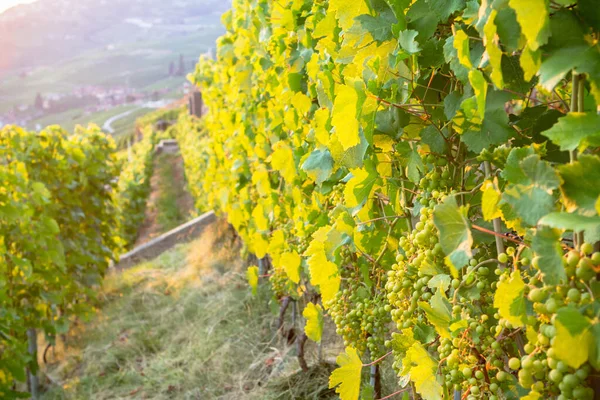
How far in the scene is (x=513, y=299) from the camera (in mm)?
820

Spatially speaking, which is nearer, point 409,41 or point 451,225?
point 451,225

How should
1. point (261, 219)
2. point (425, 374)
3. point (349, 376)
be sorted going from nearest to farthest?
point (425, 374)
point (349, 376)
point (261, 219)

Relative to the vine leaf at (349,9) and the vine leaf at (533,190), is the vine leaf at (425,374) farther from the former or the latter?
the vine leaf at (349,9)

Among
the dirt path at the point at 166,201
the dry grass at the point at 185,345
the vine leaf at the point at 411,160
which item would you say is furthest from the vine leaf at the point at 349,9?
the dirt path at the point at 166,201

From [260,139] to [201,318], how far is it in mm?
2083

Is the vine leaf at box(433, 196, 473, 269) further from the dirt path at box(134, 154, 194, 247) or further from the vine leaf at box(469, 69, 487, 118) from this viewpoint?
the dirt path at box(134, 154, 194, 247)

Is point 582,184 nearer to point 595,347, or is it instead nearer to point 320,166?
point 595,347

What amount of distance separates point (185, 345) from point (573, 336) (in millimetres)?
4165

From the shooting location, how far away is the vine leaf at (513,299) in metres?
0.82

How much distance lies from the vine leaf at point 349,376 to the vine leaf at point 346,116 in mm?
610

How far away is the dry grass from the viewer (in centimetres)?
340

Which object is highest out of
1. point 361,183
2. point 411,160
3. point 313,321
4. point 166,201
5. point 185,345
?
point 411,160

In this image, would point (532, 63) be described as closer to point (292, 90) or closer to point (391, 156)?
point (391, 156)

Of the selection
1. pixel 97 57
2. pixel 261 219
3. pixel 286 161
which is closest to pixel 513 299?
pixel 286 161
